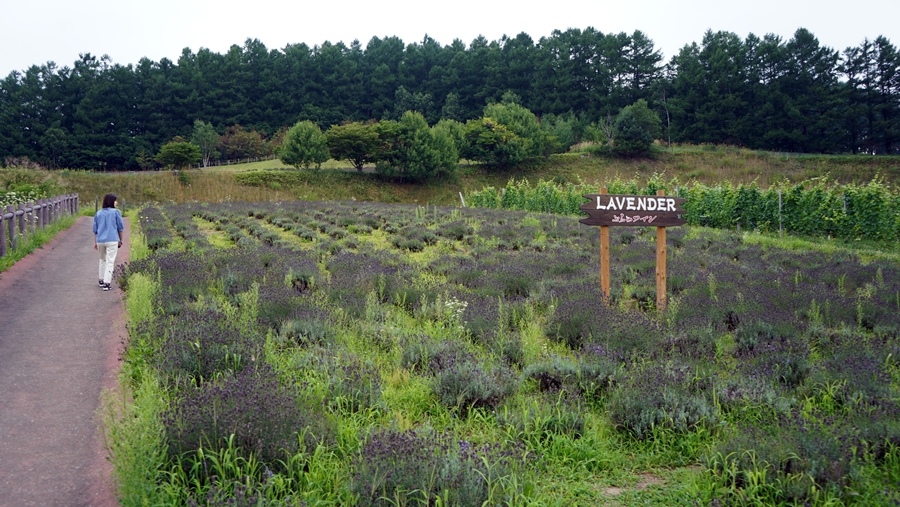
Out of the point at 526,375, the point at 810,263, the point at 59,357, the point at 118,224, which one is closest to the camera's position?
the point at 526,375

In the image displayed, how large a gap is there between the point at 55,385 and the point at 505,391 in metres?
4.27

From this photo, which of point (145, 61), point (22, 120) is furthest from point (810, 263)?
point (145, 61)

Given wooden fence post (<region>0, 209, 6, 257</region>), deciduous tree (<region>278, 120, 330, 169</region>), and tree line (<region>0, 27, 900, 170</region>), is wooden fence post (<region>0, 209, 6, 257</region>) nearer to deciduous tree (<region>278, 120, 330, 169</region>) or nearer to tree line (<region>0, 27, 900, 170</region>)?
deciduous tree (<region>278, 120, 330, 169</region>)

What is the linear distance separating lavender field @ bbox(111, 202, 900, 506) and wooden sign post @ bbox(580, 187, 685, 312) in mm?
379

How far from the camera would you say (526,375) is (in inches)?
240

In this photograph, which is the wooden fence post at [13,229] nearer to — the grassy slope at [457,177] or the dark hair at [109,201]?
the dark hair at [109,201]

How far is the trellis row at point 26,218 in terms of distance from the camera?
14.1 metres

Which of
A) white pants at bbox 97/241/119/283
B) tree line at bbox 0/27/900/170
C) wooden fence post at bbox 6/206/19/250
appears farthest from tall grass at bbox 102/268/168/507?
tree line at bbox 0/27/900/170

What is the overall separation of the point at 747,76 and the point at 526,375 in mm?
80197

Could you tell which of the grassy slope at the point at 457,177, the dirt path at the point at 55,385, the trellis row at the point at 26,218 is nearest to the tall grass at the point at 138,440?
the dirt path at the point at 55,385

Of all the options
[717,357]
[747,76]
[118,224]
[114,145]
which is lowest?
[717,357]

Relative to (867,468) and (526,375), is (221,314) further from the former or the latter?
(867,468)

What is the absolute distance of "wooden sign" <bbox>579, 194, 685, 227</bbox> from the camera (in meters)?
9.18

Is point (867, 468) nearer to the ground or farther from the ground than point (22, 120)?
nearer to the ground
